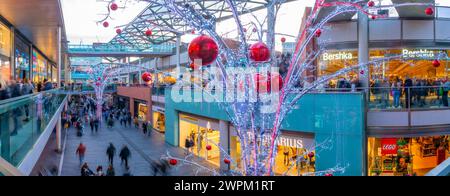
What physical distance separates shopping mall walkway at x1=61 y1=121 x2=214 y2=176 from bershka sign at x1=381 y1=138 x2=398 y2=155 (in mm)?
5969

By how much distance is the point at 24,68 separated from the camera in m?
23.9

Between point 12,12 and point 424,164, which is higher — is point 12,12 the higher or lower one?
the higher one

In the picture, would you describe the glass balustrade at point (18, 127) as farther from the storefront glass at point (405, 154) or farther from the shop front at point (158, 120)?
the shop front at point (158, 120)

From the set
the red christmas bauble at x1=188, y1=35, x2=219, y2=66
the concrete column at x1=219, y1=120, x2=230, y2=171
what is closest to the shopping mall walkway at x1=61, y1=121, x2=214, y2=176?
the concrete column at x1=219, y1=120, x2=230, y2=171

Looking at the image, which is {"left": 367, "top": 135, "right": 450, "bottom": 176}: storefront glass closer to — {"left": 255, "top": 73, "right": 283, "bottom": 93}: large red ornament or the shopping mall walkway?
the shopping mall walkway

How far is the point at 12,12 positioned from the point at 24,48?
33.0ft

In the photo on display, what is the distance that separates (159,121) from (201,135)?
12.2 meters

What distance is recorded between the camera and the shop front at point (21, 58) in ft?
69.1

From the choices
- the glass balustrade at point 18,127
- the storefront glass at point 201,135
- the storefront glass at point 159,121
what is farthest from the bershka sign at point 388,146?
the storefront glass at point 159,121

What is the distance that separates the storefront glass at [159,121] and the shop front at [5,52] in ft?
44.6

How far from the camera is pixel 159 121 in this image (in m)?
32.1

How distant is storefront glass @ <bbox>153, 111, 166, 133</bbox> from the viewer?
31577 mm
